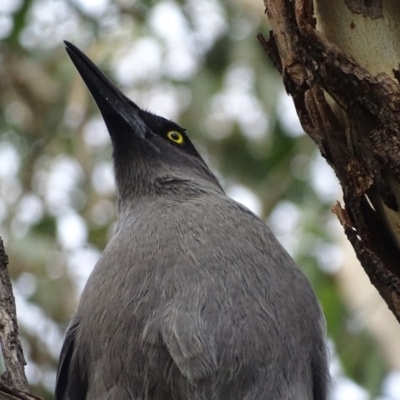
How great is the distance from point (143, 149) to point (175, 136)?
1.03ft

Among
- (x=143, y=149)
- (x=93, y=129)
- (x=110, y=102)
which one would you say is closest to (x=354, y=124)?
(x=110, y=102)

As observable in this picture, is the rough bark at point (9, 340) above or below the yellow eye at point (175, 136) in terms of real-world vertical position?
below

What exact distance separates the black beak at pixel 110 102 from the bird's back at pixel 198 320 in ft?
3.47

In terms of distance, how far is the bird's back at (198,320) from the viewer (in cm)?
407

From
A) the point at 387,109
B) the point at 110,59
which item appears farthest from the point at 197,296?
the point at 110,59

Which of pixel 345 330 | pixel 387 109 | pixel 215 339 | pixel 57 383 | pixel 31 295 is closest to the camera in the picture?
pixel 387 109

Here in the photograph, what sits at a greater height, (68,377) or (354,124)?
(354,124)

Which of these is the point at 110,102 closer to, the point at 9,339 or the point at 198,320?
the point at 198,320

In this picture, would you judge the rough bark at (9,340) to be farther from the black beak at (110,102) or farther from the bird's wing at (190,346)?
the black beak at (110,102)

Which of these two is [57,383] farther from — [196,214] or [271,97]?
[271,97]

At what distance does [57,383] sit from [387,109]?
7.55 feet

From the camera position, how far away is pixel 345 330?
24.2 ft

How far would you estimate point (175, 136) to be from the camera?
6070 millimetres

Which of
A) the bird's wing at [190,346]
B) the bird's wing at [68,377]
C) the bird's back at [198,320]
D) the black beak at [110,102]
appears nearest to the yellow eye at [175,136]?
the black beak at [110,102]
